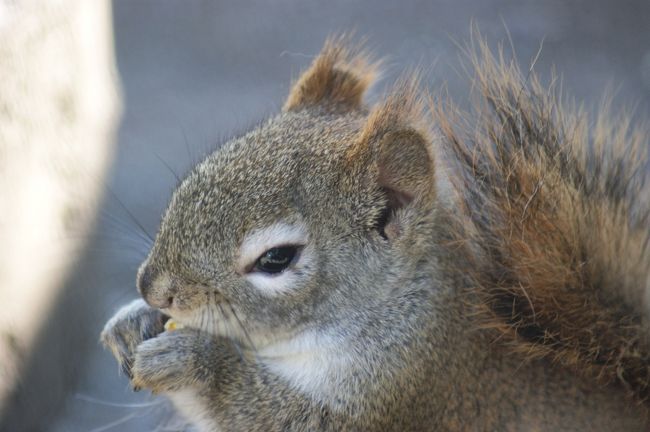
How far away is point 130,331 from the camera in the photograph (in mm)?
1303

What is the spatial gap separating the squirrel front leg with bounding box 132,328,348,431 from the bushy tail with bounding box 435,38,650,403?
304mm

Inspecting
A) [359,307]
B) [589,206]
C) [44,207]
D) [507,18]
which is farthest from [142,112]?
[589,206]

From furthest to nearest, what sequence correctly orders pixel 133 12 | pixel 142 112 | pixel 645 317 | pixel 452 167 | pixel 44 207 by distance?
pixel 133 12, pixel 142 112, pixel 44 207, pixel 452 167, pixel 645 317

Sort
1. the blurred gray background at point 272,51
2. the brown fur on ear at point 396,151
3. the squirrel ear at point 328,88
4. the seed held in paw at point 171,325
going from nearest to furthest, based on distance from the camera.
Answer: the brown fur on ear at point 396,151, the seed held in paw at point 171,325, the squirrel ear at point 328,88, the blurred gray background at point 272,51

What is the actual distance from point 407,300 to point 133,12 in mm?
1574

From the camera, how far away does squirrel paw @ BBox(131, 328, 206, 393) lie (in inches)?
45.5

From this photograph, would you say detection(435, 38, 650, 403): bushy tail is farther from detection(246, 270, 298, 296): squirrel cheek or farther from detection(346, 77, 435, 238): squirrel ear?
detection(246, 270, 298, 296): squirrel cheek

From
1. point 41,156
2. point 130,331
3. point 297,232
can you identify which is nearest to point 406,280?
point 297,232

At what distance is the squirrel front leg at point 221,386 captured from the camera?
116 cm

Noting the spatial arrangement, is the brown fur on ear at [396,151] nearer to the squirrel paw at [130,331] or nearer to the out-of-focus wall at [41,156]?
the squirrel paw at [130,331]

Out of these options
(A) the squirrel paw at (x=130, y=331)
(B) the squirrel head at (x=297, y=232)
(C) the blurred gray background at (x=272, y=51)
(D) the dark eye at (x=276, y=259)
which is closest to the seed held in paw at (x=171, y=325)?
(A) the squirrel paw at (x=130, y=331)

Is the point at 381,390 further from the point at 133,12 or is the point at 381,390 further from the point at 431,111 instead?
the point at 133,12

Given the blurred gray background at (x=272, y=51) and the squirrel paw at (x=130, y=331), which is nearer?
the squirrel paw at (x=130, y=331)

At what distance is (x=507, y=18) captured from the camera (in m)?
2.45
